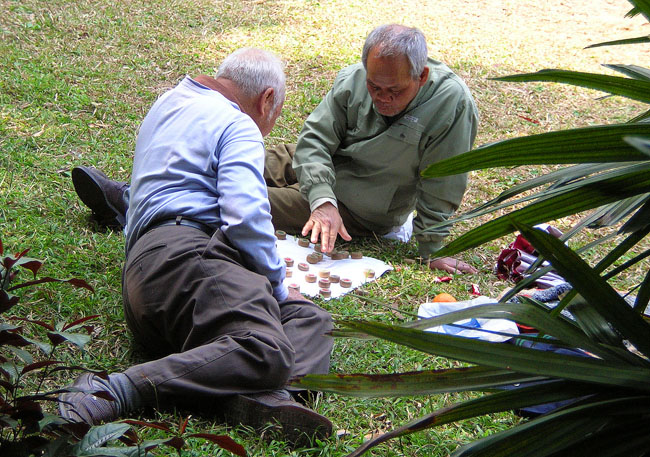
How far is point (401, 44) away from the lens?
12.1 ft

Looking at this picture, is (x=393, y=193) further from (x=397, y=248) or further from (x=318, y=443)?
(x=318, y=443)

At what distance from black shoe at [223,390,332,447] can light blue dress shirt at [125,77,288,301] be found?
1.93 feet

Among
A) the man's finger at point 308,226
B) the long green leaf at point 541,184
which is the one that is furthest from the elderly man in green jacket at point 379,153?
the long green leaf at point 541,184

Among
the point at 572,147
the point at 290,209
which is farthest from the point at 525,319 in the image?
the point at 290,209

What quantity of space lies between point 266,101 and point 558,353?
7.42 ft

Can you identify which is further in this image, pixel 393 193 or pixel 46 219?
pixel 393 193

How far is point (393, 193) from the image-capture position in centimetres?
412

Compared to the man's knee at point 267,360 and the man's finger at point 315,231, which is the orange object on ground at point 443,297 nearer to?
the man's finger at point 315,231

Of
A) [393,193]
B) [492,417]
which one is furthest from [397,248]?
[492,417]

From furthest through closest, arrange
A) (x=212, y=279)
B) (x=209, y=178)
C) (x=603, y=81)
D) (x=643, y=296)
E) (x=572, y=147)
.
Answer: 1. (x=209, y=178)
2. (x=212, y=279)
3. (x=643, y=296)
4. (x=603, y=81)
5. (x=572, y=147)

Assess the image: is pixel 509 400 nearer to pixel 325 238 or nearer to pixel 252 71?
pixel 252 71

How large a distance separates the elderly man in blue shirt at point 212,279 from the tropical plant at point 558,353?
1182 millimetres

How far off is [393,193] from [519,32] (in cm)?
518

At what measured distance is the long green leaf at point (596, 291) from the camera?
3.71 feet
